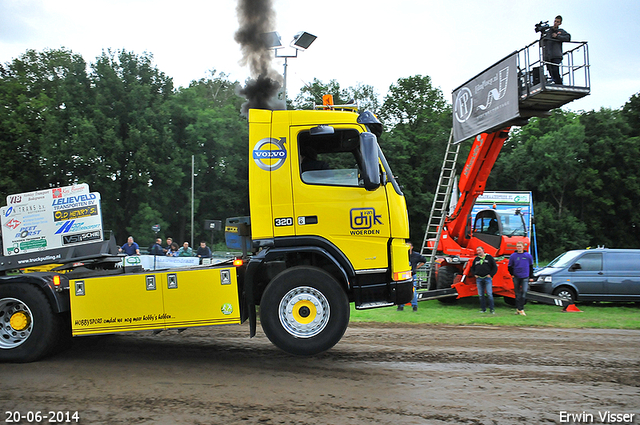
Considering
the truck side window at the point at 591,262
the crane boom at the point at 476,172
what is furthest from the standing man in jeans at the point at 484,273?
the truck side window at the point at 591,262

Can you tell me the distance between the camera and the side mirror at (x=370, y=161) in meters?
6.01

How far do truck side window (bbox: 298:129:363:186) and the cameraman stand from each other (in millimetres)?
7143

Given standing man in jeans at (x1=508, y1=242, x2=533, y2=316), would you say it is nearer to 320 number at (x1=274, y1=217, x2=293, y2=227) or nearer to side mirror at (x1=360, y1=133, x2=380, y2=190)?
side mirror at (x1=360, y1=133, x2=380, y2=190)

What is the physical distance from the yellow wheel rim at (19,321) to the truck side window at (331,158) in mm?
4153

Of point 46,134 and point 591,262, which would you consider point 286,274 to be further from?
point 46,134

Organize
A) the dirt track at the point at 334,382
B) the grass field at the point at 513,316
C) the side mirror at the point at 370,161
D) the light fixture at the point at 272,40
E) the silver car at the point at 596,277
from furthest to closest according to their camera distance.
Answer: the silver car at the point at 596,277, the grass field at the point at 513,316, the light fixture at the point at 272,40, the side mirror at the point at 370,161, the dirt track at the point at 334,382

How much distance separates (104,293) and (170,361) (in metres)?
1.26

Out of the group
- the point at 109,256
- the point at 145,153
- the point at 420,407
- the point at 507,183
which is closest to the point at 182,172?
the point at 145,153

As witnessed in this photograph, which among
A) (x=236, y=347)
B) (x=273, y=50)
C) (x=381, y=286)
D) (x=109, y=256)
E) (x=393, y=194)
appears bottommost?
(x=236, y=347)

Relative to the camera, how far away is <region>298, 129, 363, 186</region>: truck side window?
251 inches

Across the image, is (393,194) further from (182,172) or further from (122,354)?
(182,172)

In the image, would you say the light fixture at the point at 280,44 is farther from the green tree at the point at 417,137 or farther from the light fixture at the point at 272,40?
the green tree at the point at 417,137

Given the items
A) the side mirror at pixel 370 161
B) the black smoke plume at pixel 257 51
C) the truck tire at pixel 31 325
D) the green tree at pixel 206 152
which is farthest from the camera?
the green tree at pixel 206 152

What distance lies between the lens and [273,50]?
906 centimetres
